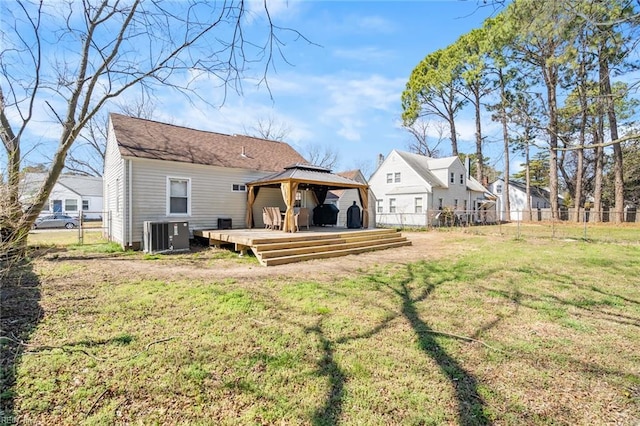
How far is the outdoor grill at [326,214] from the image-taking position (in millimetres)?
13969

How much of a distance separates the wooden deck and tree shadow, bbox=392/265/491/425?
4045 millimetres

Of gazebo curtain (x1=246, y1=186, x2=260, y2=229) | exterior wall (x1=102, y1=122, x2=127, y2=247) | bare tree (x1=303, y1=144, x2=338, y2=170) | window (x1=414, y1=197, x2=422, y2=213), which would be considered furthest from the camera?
bare tree (x1=303, y1=144, x2=338, y2=170)

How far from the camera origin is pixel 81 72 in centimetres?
832

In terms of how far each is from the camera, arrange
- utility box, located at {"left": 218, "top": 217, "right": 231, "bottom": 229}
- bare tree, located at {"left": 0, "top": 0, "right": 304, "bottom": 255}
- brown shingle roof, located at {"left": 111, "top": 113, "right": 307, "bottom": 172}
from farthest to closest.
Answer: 1. utility box, located at {"left": 218, "top": 217, "right": 231, "bottom": 229}
2. brown shingle roof, located at {"left": 111, "top": 113, "right": 307, "bottom": 172}
3. bare tree, located at {"left": 0, "top": 0, "right": 304, "bottom": 255}

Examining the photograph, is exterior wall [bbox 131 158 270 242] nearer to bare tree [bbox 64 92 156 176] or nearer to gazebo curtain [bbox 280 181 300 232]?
gazebo curtain [bbox 280 181 300 232]

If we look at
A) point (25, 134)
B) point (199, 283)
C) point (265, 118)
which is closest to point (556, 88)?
point (265, 118)

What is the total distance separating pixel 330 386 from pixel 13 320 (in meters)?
4.02

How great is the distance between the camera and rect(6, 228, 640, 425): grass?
2.44 m

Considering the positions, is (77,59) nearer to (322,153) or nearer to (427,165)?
(427,165)

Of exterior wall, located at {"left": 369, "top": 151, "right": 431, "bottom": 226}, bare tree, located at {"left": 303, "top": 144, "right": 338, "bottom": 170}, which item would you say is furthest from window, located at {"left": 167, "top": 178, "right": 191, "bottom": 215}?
bare tree, located at {"left": 303, "top": 144, "right": 338, "bottom": 170}

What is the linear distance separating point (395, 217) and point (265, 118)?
16.4 metres

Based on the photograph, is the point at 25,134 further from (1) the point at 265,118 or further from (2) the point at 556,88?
(2) the point at 556,88

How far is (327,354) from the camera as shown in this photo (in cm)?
326

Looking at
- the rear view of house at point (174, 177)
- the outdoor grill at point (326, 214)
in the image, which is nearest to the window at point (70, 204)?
the rear view of house at point (174, 177)
